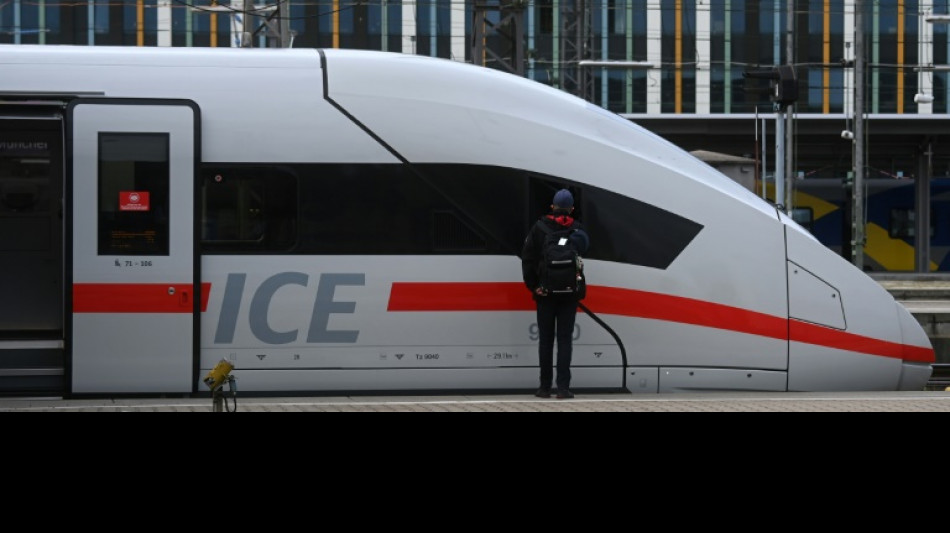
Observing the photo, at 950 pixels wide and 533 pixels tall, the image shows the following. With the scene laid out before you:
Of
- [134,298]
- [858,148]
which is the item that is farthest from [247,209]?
[858,148]

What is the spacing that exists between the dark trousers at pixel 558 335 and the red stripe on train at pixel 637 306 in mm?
309

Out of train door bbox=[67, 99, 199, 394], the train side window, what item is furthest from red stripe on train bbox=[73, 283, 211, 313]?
the train side window

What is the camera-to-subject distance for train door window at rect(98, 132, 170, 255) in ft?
33.0

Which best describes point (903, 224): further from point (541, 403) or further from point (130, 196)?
point (130, 196)

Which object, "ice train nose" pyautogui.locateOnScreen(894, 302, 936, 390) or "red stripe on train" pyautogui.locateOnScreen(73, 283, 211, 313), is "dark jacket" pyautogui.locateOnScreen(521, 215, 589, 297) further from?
"ice train nose" pyautogui.locateOnScreen(894, 302, 936, 390)

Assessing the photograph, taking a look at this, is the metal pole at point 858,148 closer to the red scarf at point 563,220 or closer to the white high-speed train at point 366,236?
the white high-speed train at point 366,236

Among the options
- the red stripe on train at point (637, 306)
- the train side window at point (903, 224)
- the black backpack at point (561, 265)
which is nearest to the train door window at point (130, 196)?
the red stripe on train at point (637, 306)

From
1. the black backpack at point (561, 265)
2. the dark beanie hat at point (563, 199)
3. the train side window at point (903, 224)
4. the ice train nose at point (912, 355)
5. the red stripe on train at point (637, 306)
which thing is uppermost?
the train side window at point (903, 224)

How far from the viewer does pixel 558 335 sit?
10.1 meters

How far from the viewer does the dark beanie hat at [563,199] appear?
1007cm

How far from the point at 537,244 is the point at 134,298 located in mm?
2852
